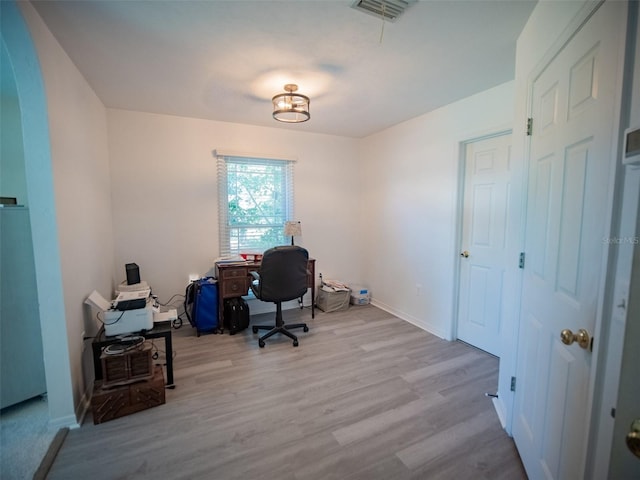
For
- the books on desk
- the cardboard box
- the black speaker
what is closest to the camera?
the black speaker

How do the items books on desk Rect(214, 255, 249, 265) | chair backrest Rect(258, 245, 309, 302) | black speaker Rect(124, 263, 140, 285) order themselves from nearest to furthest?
chair backrest Rect(258, 245, 309, 302) < black speaker Rect(124, 263, 140, 285) < books on desk Rect(214, 255, 249, 265)

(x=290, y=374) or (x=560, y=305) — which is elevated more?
(x=560, y=305)

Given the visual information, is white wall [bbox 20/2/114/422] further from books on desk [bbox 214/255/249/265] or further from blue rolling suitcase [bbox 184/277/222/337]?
books on desk [bbox 214/255/249/265]

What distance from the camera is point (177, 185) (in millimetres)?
3570

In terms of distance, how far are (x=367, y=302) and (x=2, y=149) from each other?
4.27 metres

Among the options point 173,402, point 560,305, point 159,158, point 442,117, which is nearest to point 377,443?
point 560,305

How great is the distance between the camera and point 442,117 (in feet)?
10.5

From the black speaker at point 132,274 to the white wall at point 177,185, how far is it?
1.05 ft

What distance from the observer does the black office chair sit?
2.94 meters

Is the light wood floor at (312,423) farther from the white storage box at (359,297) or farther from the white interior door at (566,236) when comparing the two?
the white storage box at (359,297)

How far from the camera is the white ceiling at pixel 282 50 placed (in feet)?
5.46

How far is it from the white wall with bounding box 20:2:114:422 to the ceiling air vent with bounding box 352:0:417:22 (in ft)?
5.71

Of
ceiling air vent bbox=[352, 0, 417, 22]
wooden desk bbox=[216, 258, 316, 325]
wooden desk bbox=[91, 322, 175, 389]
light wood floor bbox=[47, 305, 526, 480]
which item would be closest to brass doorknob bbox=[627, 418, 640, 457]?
light wood floor bbox=[47, 305, 526, 480]

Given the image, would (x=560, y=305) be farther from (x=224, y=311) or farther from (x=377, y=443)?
(x=224, y=311)
